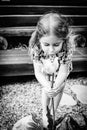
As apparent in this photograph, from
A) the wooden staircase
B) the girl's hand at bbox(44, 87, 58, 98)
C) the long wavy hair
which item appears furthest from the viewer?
the wooden staircase

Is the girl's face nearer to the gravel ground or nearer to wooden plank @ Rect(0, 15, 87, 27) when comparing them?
the gravel ground

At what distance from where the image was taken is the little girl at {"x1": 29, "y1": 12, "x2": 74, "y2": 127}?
126cm

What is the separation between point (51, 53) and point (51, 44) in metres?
0.08

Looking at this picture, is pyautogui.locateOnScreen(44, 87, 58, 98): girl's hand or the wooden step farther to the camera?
the wooden step

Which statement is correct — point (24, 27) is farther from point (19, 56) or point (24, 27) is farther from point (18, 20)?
point (19, 56)

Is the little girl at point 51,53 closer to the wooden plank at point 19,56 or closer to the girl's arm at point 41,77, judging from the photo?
the girl's arm at point 41,77

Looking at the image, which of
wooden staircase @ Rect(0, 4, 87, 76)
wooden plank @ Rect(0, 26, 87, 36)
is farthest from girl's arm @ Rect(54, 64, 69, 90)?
wooden plank @ Rect(0, 26, 87, 36)

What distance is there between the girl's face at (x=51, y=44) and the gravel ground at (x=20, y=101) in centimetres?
31

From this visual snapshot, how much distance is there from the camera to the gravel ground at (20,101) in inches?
53.7

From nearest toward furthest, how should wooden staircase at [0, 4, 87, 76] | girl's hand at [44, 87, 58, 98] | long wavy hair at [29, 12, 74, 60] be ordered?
long wavy hair at [29, 12, 74, 60], girl's hand at [44, 87, 58, 98], wooden staircase at [0, 4, 87, 76]

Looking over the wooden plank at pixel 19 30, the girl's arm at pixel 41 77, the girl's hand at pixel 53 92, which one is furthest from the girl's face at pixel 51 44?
the wooden plank at pixel 19 30

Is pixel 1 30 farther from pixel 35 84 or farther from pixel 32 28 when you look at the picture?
pixel 35 84

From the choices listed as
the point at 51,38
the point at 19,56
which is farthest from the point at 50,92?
the point at 19,56

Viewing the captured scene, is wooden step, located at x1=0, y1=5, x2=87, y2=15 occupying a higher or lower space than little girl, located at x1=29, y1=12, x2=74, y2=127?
higher
